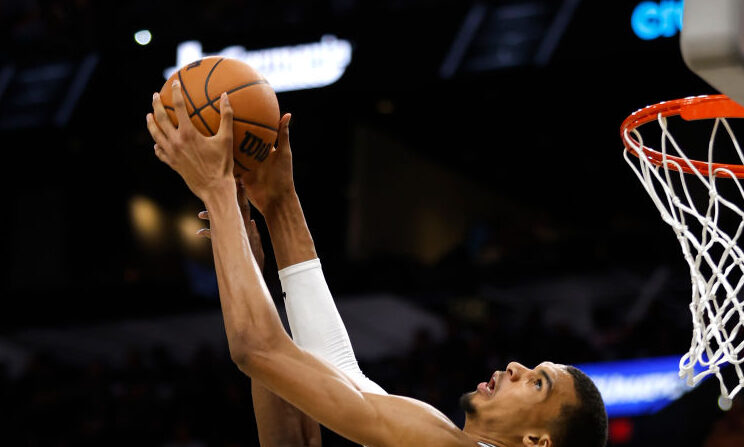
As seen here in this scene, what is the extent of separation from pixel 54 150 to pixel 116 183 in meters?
2.71

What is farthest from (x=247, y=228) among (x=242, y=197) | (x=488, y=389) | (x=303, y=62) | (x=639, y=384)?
(x=303, y=62)

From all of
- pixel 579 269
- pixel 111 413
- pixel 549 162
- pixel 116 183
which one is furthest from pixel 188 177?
pixel 549 162

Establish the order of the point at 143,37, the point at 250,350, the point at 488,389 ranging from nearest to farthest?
the point at 250,350 → the point at 488,389 → the point at 143,37

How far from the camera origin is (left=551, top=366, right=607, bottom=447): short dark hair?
93.7 inches

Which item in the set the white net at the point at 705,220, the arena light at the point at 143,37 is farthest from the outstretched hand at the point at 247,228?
the arena light at the point at 143,37

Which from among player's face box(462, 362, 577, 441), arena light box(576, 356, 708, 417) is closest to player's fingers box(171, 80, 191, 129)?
player's face box(462, 362, 577, 441)

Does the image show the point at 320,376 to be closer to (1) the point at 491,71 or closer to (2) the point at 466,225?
(1) the point at 491,71

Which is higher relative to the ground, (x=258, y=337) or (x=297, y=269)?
(x=297, y=269)

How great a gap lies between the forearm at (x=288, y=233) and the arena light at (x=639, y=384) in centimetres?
397

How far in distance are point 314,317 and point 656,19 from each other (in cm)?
438

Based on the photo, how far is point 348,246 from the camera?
37.1ft

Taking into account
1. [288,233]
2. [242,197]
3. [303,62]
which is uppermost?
[303,62]

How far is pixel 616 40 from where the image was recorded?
6375 millimetres

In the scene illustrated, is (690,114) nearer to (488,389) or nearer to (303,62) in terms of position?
(488,389)
